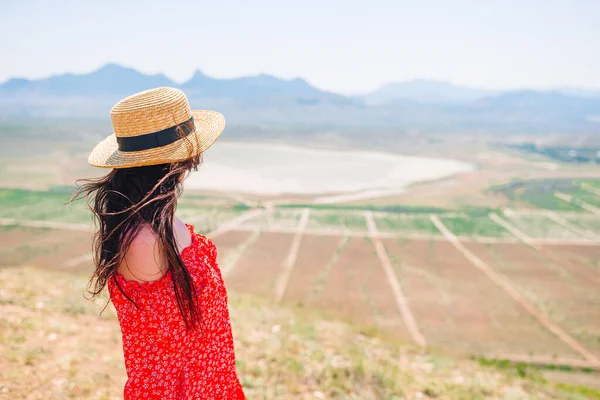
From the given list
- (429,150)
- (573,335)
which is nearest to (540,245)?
(573,335)

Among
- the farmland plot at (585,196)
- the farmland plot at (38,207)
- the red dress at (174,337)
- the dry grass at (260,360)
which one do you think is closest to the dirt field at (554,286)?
the dry grass at (260,360)

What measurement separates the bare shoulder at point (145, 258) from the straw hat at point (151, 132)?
26 cm

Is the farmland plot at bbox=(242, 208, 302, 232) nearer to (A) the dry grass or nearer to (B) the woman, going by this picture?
(A) the dry grass

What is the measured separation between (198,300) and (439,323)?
1336cm

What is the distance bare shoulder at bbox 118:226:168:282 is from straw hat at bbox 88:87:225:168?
0.26 meters

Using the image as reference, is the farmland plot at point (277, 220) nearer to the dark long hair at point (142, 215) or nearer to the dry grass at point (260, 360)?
the dry grass at point (260, 360)

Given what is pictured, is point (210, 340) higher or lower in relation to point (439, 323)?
higher

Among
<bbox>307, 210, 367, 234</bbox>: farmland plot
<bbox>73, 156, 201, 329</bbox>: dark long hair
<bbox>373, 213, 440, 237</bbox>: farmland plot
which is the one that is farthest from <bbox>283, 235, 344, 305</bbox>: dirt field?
<bbox>73, 156, 201, 329</bbox>: dark long hair

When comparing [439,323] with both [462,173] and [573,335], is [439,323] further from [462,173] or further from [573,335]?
[462,173]

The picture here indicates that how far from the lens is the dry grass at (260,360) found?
144 inches

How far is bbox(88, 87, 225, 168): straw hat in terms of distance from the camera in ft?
4.93

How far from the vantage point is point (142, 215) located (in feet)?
4.75

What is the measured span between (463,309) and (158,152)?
15.0 meters

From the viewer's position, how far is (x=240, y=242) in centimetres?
2178
